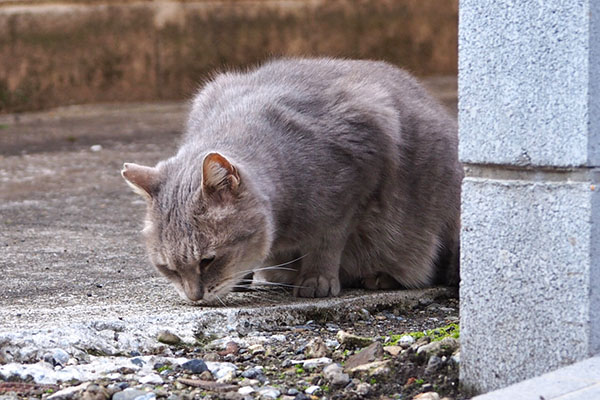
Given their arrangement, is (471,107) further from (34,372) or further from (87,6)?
(87,6)

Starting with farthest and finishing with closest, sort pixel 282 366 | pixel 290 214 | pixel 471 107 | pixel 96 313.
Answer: pixel 290 214
pixel 96 313
pixel 282 366
pixel 471 107

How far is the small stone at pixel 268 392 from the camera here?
8.09 feet

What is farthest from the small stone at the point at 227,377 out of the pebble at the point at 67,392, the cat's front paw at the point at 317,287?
the cat's front paw at the point at 317,287

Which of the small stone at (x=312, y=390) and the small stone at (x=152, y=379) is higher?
the small stone at (x=152, y=379)

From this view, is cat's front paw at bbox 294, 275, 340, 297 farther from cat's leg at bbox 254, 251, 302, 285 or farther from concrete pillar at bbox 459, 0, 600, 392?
concrete pillar at bbox 459, 0, 600, 392

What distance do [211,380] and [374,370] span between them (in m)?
0.45

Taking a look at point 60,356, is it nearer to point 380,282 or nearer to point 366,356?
point 366,356

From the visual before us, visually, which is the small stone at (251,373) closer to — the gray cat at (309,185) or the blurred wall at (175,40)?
the gray cat at (309,185)

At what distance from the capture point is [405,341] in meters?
2.83

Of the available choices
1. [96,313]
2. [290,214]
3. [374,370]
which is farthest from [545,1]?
[96,313]

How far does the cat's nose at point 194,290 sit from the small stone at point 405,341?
2.49 ft

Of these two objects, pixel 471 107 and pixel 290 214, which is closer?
pixel 471 107

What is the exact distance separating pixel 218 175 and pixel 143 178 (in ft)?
0.97

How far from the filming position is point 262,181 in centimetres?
334
